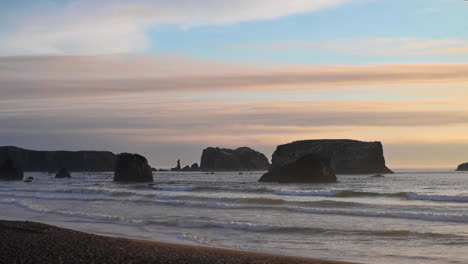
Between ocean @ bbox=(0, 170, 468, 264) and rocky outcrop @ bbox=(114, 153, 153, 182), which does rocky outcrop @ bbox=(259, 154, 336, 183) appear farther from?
ocean @ bbox=(0, 170, 468, 264)

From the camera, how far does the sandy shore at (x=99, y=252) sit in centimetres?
1521

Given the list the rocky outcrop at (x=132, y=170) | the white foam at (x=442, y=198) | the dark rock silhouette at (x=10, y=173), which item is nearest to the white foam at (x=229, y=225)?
the white foam at (x=442, y=198)

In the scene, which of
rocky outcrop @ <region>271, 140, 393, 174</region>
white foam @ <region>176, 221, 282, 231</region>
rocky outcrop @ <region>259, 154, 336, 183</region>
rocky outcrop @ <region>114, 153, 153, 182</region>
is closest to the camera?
white foam @ <region>176, 221, 282, 231</region>

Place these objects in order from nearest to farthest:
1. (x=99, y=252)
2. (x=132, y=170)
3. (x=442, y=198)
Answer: (x=99, y=252), (x=442, y=198), (x=132, y=170)

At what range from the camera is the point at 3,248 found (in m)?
16.5

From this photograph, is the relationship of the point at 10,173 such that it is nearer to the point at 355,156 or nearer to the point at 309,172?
the point at 309,172

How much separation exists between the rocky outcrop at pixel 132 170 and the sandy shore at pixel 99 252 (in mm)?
79993

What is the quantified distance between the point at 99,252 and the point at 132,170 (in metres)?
86.3

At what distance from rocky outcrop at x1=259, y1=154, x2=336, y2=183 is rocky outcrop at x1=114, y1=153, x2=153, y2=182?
24393mm

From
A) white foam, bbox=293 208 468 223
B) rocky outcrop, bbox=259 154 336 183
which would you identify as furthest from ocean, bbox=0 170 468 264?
rocky outcrop, bbox=259 154 336 183

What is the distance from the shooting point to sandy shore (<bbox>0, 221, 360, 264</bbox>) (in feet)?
49.9

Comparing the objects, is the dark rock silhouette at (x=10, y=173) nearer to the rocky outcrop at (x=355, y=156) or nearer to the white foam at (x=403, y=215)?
the rocky outcrop at (x=355, y=156)

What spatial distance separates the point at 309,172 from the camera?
8856cm

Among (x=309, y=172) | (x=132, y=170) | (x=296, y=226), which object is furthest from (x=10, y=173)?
(x=296, y=226)
